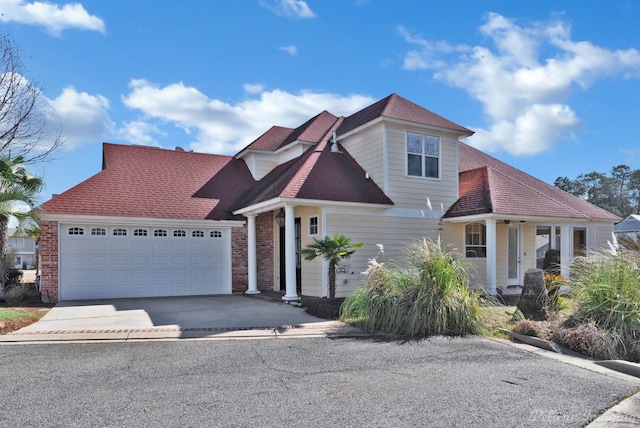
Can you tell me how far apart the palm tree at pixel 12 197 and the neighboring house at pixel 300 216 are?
0.63 meters

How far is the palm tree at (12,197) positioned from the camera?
12141 millimetres

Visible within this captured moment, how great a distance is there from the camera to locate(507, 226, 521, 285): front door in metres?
16.0

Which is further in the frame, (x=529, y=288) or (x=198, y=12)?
(x=198, y=12)

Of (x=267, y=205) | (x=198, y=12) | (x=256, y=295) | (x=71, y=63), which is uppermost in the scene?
(x=198, y=12)

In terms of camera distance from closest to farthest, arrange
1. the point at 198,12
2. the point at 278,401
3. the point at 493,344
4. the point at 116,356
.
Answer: the point at 278,401
the point at 116,356
the point at 493,344
the point at 198,12

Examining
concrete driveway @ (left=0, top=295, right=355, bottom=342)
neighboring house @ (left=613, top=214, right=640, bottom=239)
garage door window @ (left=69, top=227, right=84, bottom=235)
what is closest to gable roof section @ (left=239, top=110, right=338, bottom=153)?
garage door window @ (left=69, top=227, right=84, bottom=235)

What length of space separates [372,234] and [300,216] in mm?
2507

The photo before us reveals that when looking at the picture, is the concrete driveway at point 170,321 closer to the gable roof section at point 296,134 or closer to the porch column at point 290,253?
the porch column at point 290,253

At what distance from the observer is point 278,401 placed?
183 inches

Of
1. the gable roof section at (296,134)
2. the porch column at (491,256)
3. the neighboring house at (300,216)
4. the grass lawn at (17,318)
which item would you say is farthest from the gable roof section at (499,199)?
the grass lawn at (17,318)

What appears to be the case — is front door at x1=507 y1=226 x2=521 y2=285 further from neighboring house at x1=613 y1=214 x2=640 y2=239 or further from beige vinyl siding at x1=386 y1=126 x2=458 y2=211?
neighboring house at x1=613 y1=214 x2=640 y2=239

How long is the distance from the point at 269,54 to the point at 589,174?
65905 millimetres

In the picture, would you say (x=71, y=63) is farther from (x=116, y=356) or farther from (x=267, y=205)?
(x=116, y=356)

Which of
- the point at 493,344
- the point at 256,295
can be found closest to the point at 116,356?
the point at 493,344
